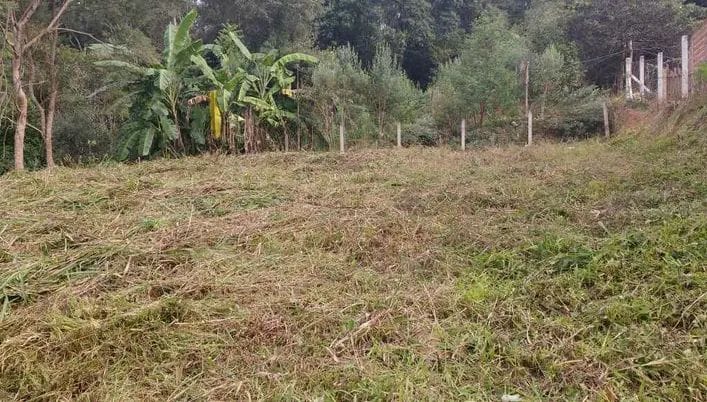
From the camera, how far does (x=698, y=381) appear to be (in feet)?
5.55

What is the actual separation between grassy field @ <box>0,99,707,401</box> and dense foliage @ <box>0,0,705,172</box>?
541 cm

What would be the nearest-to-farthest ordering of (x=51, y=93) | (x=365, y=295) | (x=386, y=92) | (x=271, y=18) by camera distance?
1. (x=365, y=295)
2. (x=51, y=93)
3. (x=386, y=92)
4. (x=271, y=18)

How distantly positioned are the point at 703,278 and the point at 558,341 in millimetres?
837

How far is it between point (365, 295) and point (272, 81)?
30.4 ft

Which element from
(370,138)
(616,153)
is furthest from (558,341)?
(370,138)

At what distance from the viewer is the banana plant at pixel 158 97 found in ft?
29.3

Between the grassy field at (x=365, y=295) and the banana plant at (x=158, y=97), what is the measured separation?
4843 millimetres

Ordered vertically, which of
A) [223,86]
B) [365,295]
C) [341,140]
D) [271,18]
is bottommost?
[365,295]

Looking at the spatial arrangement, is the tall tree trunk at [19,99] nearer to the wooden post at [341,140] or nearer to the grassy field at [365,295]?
the grassy field at [365,295]

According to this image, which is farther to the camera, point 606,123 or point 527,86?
point 527,86

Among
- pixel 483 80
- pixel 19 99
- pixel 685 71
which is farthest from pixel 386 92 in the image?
pixel 19 99

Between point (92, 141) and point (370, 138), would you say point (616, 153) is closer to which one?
point (370, 138)

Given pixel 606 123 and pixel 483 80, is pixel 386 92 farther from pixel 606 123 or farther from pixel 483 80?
pixel 606 123

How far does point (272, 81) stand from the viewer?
10992 mm
